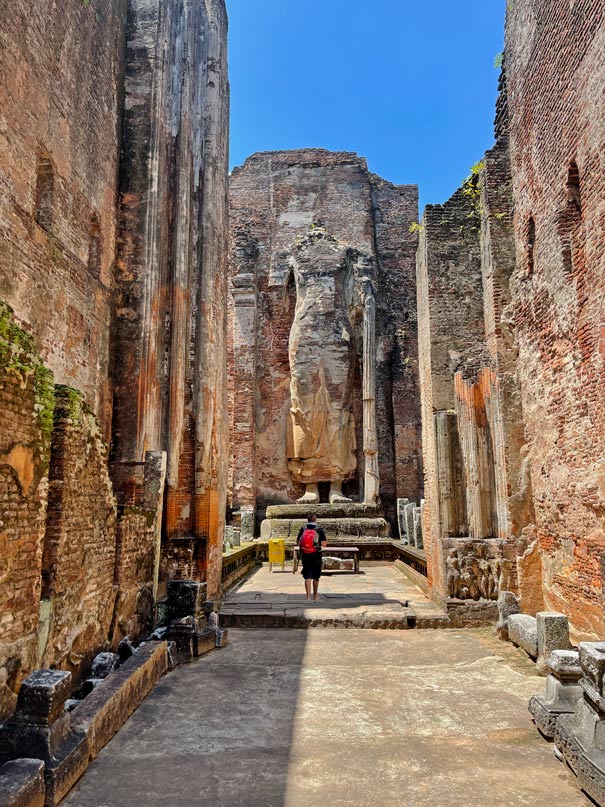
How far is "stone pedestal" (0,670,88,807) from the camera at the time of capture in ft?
11.9

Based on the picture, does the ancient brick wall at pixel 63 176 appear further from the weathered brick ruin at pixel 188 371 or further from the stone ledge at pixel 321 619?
the stone ledge at pixel 321 619

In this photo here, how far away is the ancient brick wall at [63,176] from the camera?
7258 millimetres

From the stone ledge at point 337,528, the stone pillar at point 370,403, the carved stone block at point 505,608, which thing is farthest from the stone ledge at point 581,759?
the stone pillar at point 370,403

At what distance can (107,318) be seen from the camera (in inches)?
381

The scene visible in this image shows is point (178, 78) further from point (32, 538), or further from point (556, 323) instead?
point (32, 538)

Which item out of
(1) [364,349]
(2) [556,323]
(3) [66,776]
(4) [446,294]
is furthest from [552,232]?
(1) [364,349]

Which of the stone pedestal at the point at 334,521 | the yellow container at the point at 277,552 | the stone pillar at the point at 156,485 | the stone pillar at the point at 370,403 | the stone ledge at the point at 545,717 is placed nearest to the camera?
the stone ledge at the point at 545,717

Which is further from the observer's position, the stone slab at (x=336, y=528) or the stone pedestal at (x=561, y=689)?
the stone slab at (x=336, y=528)

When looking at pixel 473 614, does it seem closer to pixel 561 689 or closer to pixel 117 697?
pixel 561 689

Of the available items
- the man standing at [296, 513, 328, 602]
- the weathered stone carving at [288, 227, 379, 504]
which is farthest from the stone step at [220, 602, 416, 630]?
the weathered stone carving at [288, 227, 379, 504]

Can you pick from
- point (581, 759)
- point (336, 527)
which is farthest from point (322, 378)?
point (581, 759)

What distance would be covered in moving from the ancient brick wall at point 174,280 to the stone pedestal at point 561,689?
5.95m

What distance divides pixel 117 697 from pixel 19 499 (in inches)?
64.0

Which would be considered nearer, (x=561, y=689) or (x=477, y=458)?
(x=561, y=689)
